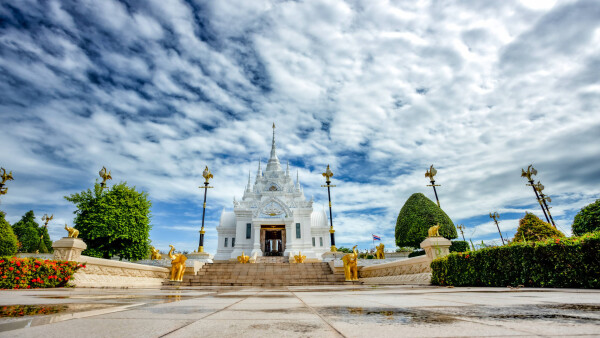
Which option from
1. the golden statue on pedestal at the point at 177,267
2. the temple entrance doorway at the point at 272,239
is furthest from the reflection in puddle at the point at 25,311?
the temple entrance doorway at the point at 272,239

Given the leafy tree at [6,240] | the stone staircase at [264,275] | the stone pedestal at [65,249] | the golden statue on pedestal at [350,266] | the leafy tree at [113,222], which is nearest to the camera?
the stone pedestal at [65,249]

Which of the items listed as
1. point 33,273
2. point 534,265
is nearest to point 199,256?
point 33,273

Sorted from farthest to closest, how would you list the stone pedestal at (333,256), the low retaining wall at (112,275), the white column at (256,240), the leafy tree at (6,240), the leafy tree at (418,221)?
the white column at (256,240)
the leafy tree at (418,221)
the leafy tree at (6,240)
the stone pedestal at (333,256)
the low retaining wall at (112,275)

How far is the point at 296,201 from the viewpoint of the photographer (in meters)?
38.1

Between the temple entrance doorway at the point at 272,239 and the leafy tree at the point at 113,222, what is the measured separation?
16468mm

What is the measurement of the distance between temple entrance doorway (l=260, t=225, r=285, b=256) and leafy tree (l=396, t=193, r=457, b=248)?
1544 cm

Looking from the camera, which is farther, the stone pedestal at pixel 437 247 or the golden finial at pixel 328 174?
the golden finial at pixel 328 174

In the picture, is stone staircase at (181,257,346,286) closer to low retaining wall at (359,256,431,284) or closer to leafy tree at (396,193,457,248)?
low retaining wall at (359,256,431,284)

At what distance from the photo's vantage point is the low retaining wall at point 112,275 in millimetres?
10297

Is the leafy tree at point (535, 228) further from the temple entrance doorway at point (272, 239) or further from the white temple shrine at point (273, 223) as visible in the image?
the temple entrance doorway at point (272, 239)

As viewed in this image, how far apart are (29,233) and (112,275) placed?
1618 inches

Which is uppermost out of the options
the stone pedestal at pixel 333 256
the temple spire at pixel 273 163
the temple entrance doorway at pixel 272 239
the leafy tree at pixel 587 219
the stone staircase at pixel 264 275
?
the temple spire at pixel 273 163

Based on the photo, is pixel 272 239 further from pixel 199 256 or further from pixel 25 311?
pixel 25 311

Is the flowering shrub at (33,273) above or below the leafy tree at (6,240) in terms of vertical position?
below
